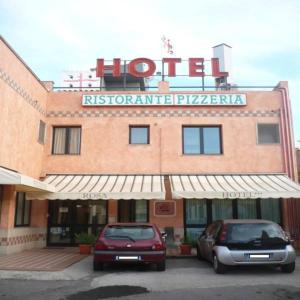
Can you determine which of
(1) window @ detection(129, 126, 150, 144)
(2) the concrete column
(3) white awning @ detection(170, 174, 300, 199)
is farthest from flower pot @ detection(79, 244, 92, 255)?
(1) window @ detection(129, 126, 150, 144)

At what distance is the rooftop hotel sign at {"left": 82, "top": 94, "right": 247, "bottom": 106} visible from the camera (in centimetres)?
1975

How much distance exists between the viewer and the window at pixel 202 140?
64.6 feet

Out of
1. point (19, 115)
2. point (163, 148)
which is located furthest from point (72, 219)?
point (19, 115)

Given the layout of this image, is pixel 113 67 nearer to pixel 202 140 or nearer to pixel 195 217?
pixel 202 140

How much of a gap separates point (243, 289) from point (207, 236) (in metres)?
4.40

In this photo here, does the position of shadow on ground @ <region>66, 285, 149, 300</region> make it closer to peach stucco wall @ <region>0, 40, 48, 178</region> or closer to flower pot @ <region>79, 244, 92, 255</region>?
flower pot @ <region>79, 244, 92, 255</region>

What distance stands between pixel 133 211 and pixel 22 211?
4.87 metres

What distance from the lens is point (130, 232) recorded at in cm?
1209

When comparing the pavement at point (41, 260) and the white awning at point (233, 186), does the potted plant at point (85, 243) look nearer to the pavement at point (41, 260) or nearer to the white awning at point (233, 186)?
the pavement at point (41, 260)

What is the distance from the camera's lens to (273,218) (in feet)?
62.8

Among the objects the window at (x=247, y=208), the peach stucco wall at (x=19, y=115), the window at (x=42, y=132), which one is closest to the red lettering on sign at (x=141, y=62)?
the peach stucco wall at (x=19, y=115)

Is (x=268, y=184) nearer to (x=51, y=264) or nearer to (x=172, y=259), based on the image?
(x=172, y=259)

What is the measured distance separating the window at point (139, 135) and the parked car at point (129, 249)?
816 centimetres

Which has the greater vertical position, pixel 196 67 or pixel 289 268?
pixel 196 67
